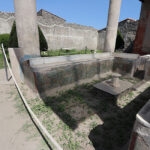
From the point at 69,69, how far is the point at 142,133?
2.68 meters

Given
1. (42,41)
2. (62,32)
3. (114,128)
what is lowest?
(114,128)

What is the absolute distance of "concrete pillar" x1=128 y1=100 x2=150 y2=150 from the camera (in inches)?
33.2

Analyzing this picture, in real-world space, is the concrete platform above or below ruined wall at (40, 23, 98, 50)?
below

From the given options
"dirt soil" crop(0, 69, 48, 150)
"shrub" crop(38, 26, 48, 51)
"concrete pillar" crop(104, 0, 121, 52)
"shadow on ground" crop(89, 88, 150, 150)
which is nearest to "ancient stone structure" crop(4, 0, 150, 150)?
"concrete pillar" crop(104, 0, 121, 52)

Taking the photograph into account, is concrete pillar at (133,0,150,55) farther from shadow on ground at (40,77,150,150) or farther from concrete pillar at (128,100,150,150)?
concrete pillar at (128,100,150,150)

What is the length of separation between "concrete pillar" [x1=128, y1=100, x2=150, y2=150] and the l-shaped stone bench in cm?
238

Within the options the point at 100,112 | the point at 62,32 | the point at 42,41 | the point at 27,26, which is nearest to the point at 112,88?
the point at 100,112

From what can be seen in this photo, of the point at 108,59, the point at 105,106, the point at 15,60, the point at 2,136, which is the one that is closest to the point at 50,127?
the point at 2,136

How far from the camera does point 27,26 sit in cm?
316

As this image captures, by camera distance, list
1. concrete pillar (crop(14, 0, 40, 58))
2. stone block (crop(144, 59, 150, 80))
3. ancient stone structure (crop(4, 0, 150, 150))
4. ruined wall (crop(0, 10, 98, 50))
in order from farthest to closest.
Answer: ruined wall (crop(0, 10, 98, 50)), stone block (crop(144, 59, 150, 80)), concrete pillar (crop(14, 0, 40, 58)), ancient stone structure (crop(4, 0, 150, 150))

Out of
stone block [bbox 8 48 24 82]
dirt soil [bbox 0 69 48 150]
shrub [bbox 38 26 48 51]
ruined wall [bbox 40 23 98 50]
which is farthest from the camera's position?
ruined wall [bbox 40 23 98 50]

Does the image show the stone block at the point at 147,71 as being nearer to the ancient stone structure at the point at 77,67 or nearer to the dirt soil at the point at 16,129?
the ancient stone structure at the point at 77,67

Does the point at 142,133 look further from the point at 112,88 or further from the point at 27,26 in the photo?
the point at 27,26

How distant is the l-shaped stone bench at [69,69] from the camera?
2.88 metres
